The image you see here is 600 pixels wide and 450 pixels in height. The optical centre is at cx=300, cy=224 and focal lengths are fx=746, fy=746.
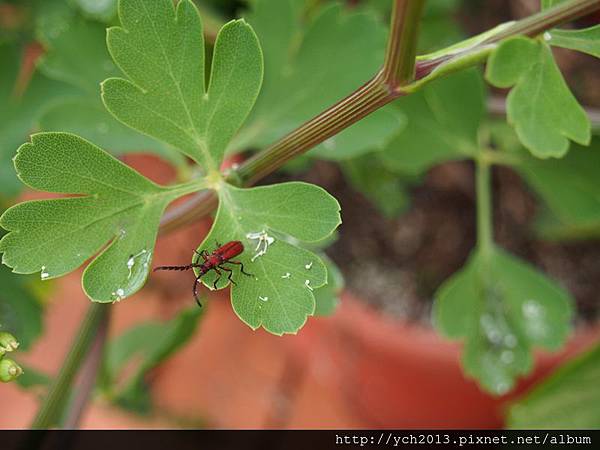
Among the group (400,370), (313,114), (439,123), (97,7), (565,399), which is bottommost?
(400,370)

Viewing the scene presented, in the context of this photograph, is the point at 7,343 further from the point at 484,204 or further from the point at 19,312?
the point at 484,204

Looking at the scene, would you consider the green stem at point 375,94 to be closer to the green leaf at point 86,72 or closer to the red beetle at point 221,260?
the red beetle at point 221,260

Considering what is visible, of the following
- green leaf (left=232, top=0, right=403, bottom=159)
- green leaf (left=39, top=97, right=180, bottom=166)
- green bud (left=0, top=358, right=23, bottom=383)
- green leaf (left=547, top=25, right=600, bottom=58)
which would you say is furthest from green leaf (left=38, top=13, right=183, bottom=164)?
green leaf (left=547, top=25, right=600, bottom=58)

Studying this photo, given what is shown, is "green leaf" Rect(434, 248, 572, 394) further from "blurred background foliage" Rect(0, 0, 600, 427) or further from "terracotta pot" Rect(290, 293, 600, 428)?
"terracotta pot" Rect(290, 293, 600, 428)

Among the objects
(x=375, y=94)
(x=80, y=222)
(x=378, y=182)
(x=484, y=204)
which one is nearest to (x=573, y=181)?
(x=484, y=204)

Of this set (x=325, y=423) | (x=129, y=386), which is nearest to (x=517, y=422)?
(x=129, y=386)
